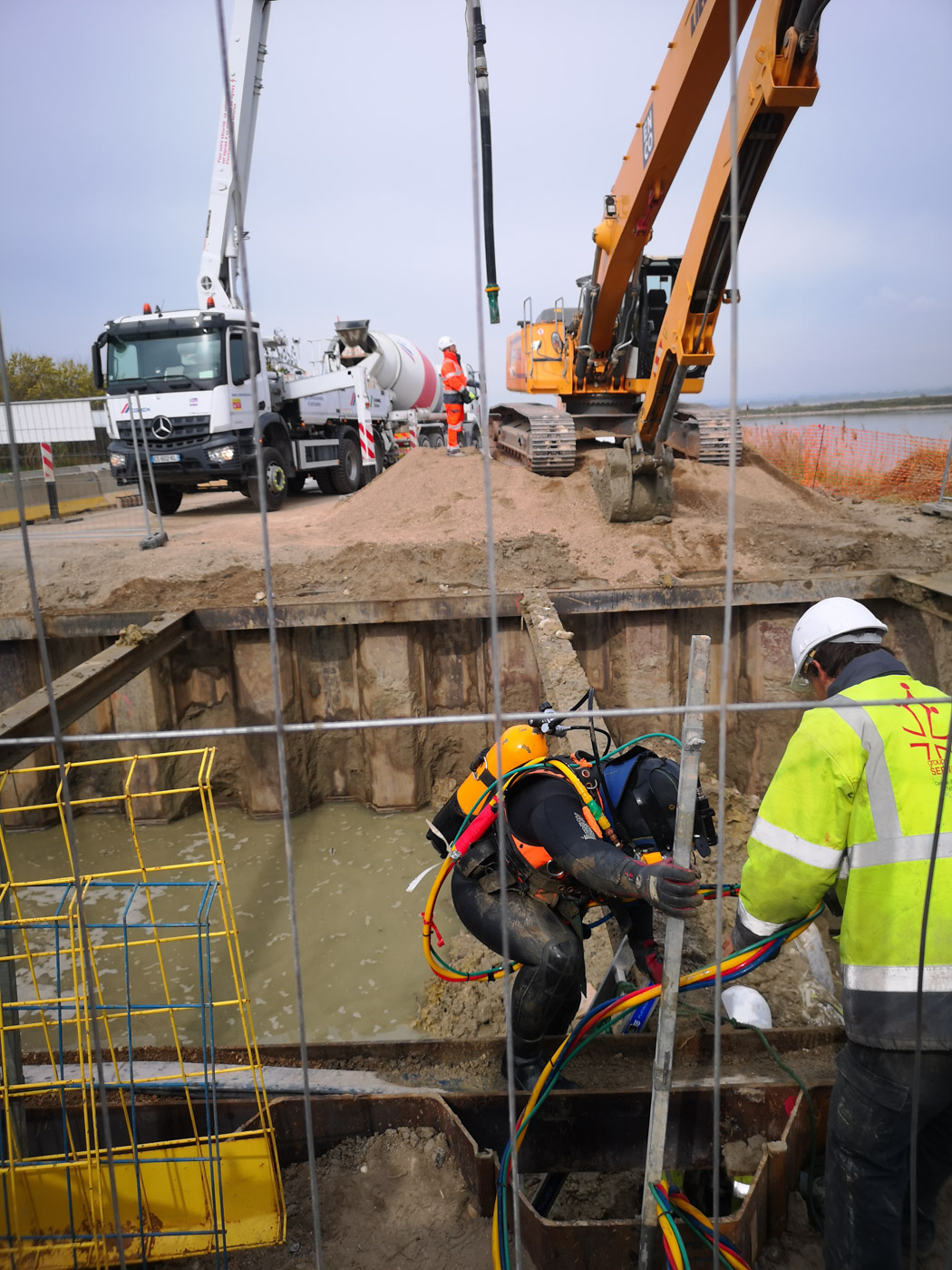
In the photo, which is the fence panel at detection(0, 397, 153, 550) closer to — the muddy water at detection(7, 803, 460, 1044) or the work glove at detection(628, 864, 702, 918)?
the muddy water at detection(7, 803, 460, 1044)

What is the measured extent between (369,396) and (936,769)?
13456 millimetres

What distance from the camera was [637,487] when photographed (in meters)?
7.17

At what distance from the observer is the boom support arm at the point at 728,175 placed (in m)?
4.46

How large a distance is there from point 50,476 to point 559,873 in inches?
470

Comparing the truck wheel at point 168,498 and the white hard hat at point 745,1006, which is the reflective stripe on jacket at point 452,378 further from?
the white hard hat at point 745,1006

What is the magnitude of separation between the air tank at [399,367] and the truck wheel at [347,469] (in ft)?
4.91

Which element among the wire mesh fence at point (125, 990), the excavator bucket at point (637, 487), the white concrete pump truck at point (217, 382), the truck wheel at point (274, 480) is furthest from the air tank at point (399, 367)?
the wire mesh fence at point (125, 990)

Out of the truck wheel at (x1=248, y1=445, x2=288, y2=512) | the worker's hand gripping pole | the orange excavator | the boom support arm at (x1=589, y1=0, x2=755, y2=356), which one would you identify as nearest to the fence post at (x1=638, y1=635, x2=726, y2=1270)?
the worker's hand gripping pole

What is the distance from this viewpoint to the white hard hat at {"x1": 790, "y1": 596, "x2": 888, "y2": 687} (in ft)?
7.16

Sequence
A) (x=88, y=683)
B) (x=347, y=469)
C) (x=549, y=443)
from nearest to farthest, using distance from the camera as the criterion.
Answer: (x=88, y=683), (x=549, y=443), (x=347, y=469)

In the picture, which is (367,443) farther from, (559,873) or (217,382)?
(559,873)

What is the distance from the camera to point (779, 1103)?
2291 mm

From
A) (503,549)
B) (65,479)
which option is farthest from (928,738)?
(65,479)

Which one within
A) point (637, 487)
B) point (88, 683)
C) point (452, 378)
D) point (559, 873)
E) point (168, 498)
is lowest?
point (559, 873)
